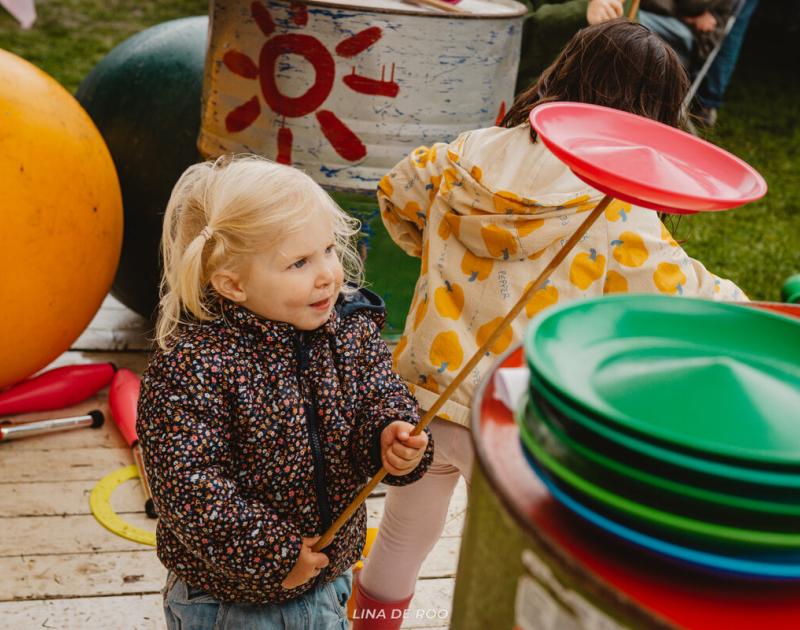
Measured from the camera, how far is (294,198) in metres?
1.54

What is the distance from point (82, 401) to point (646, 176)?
2.48 m

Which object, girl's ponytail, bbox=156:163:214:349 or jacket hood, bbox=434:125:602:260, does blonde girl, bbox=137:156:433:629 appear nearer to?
girl's ponytail, bbox=156:163:214:349

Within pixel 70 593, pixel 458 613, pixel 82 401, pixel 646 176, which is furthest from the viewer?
pixel 82 401

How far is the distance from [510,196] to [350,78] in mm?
1055

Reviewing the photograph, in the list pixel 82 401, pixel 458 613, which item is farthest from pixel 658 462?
pixel 82 401

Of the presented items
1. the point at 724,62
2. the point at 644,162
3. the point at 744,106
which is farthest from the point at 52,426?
the point at 744,106

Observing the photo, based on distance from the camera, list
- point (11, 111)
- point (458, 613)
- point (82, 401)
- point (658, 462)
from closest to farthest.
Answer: point (658, 462), point (458, 613), point (11, 111), point (82, 401)

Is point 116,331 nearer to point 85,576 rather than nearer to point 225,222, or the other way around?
point 85,576

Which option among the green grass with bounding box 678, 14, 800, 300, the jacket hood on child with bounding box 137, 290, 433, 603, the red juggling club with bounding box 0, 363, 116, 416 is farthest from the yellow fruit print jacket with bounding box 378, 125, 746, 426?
the green grass with bounding box 678, 14, 800, 300

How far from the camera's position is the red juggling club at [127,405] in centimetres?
282

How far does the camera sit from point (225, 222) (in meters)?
1.53

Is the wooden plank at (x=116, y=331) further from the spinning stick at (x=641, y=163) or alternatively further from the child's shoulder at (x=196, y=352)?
the spinning stick at (x=641, y=163)

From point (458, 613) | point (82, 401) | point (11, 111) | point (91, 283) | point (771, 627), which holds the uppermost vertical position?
point (771, 627)

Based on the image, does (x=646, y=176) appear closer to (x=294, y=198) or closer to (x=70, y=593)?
(x=294, y=198)
